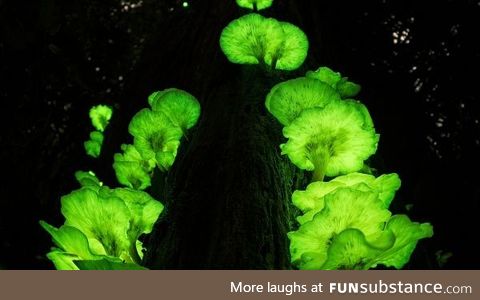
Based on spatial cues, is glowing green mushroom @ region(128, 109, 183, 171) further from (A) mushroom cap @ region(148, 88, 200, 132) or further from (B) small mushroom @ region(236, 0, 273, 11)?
(B) small mushroom @ region(236, 0, 273, 11)

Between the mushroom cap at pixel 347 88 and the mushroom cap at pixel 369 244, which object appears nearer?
the mushroom cap at pixel 369 244

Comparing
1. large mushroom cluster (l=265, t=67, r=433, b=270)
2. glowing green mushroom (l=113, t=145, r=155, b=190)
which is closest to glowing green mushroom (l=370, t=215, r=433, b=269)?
large mushroom cluster (l=265, t=67, r=433, b=270)

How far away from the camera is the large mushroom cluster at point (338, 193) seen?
2.95ft

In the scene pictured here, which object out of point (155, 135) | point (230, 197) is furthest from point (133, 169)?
point (230, 197)

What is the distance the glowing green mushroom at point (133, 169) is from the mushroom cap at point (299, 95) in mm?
688

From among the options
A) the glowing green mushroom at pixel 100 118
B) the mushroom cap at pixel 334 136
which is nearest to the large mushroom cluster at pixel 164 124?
the mushroom cap at pixel 334 136

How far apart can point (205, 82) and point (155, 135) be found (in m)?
0.69

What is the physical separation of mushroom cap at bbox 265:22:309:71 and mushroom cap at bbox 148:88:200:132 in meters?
0.43

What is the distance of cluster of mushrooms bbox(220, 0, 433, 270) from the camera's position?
0.91 meters

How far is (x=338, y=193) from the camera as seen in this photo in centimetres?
95

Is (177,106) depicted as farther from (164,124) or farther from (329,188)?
(329,188)

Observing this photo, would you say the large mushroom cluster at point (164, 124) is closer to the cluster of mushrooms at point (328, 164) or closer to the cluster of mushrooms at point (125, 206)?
the cluster of mushrooms at point (125, 206)

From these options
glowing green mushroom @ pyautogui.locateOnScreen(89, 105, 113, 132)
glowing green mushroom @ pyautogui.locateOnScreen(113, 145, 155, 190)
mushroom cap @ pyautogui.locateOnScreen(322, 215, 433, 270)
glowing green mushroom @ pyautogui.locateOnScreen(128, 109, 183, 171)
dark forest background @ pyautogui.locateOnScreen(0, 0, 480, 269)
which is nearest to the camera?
mushroom cap @ pyautogui.locateOnScreen(322, 215, 433, 270)
